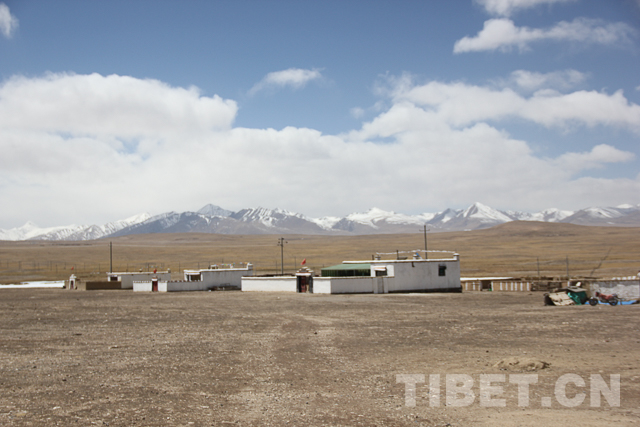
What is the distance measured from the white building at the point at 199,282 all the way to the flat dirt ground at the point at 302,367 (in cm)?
3309

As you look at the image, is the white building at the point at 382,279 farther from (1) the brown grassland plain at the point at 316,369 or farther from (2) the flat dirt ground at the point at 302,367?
(1) the brown grassland plain at the point at 316,369

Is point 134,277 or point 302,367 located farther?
point 134,277

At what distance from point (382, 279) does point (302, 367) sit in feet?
125

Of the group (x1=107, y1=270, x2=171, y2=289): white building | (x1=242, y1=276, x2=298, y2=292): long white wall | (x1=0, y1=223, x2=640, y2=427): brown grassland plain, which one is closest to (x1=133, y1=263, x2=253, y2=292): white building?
(x1=107, y1=270, x2=171, y2=289): white building

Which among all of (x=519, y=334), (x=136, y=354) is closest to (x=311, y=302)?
(x=519, y=334)

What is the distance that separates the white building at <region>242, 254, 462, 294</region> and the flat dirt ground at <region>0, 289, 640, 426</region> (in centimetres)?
2233

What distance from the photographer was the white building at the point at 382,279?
5291cm

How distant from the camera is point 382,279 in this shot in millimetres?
53531

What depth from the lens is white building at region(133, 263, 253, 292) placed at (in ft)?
209

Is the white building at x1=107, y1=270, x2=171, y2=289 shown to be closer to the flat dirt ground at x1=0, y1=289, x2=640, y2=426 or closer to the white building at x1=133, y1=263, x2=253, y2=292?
the white building at x1=133, y1=263, x2=253, y2=292

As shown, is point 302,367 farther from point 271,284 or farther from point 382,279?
point 271,284

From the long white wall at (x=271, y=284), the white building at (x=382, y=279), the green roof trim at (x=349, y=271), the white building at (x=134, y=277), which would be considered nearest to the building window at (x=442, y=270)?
the white building at (x=382, y=279)

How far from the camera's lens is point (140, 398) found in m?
12.5

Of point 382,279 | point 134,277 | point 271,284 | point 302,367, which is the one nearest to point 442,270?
point 382,279
